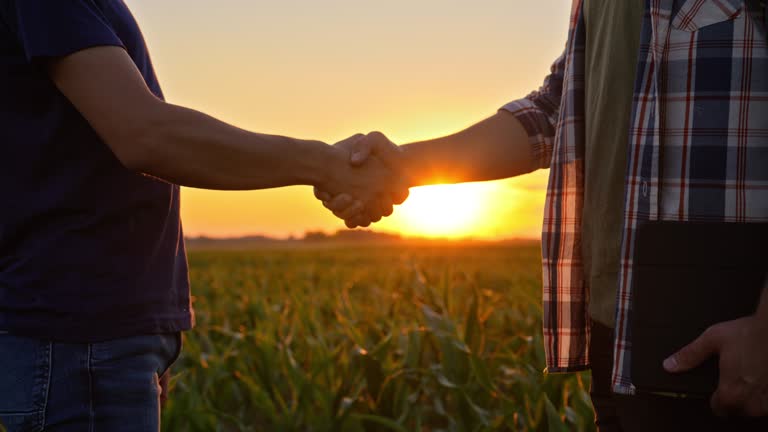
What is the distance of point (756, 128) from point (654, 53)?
202mm

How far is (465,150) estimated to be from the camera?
230 cm

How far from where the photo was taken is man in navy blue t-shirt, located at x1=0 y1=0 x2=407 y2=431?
1.33 m

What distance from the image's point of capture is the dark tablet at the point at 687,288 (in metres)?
1.15

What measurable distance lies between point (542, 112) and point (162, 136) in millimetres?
1050

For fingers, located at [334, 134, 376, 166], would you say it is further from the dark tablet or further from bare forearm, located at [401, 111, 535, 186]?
the dark tablet

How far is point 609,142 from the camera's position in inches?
55.8

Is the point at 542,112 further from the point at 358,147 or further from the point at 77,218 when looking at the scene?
the point at 77,218

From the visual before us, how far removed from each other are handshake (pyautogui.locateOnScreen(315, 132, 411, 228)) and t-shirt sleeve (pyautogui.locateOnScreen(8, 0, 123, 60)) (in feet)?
3.50

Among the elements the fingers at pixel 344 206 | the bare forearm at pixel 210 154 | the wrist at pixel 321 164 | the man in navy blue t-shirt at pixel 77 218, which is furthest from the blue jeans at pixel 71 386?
the fingers at pixel 344 206

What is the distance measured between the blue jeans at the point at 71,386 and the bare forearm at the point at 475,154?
118 cm

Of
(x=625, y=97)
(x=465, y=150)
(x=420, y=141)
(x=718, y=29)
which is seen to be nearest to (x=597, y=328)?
(x=625, y=97)

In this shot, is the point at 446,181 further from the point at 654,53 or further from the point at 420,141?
the point at 654,53

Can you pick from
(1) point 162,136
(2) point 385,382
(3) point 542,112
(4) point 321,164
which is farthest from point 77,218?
(2) point 385,382

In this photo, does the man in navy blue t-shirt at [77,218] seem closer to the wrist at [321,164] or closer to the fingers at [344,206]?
the wrist at [321,164]
